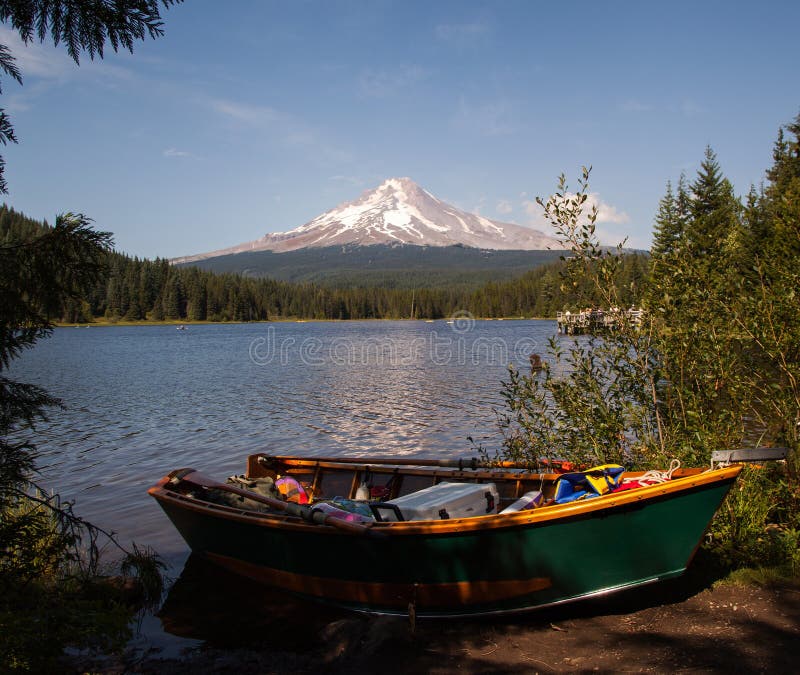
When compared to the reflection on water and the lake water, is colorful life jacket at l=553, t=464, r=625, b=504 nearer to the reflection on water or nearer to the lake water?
the lake water

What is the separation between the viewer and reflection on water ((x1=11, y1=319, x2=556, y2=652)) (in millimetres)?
15414

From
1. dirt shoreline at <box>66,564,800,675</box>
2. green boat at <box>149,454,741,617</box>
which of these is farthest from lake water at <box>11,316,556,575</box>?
dirt shoreline at <box>66,564,800,675</box>

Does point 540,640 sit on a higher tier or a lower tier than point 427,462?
lower

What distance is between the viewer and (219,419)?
24.1 meters

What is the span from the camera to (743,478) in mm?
7828

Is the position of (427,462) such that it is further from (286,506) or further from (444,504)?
(286,506)

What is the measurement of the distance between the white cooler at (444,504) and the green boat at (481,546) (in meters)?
0.10

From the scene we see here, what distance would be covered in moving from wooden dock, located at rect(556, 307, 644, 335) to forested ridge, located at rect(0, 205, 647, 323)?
317 ft

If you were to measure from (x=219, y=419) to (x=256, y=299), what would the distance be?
14998 centimetres

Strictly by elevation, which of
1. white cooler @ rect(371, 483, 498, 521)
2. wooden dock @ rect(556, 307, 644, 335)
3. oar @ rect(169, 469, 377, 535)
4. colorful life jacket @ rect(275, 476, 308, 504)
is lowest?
colorful life jacket @ rect(275, 476, 308, 504)

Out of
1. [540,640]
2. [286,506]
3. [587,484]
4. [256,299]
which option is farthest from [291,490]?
[256,299]

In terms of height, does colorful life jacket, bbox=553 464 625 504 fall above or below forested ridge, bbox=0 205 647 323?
below

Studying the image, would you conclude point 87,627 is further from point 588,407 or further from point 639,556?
point 588,407

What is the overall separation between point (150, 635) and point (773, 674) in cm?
751
